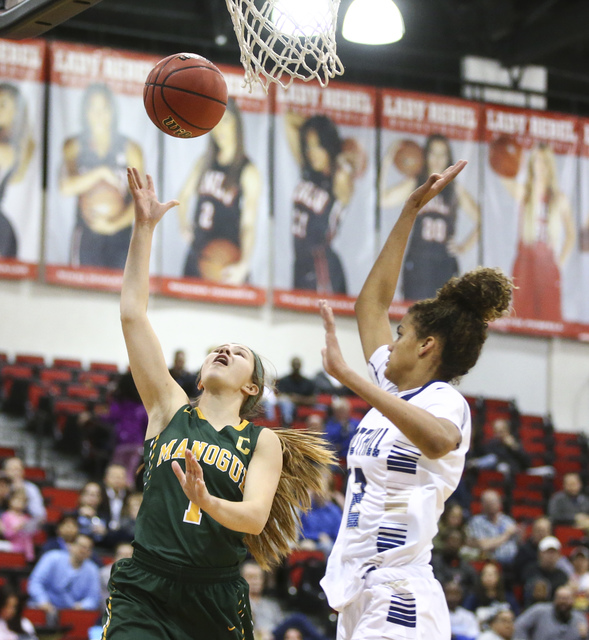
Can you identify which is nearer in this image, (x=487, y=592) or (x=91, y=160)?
(x=487, y=592)

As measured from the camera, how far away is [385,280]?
379 centimetres

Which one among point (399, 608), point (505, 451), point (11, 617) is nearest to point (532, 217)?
point (505, 451)

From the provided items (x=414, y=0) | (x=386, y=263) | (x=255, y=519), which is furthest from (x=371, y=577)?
(x=414, y=0)

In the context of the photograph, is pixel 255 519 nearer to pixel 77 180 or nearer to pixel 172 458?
pixel 172 458

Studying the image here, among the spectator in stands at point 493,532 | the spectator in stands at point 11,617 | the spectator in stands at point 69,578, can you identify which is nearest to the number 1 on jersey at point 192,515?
the spectator in stands at point 11,617

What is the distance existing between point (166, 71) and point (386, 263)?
1191mm

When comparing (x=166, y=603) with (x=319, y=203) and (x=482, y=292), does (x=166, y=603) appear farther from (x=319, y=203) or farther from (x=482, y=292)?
(x=319, y=203)

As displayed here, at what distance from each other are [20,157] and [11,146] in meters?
0.17

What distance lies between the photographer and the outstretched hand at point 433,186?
375 centimetres

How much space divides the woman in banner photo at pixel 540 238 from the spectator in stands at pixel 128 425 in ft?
21.2

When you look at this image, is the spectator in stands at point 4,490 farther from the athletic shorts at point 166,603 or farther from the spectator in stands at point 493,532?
the athletic shorts at point 166,603

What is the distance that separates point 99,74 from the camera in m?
13.0

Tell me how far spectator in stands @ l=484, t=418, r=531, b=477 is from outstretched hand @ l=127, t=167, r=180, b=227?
9284mm

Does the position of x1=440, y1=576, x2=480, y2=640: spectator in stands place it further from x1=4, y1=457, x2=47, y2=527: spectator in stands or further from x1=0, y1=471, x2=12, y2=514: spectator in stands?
x1=0, y1=471, x2=12, y2=514: spectator in stands
